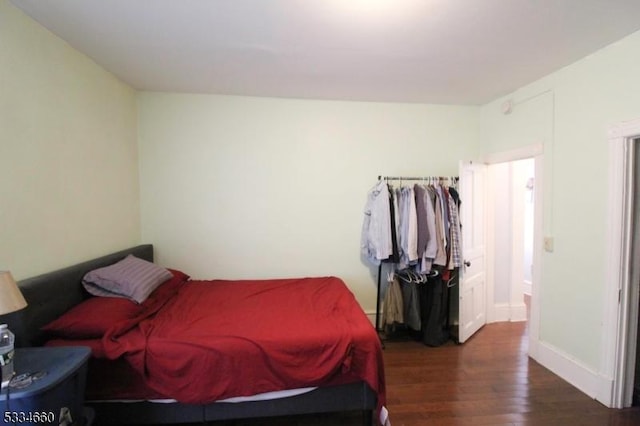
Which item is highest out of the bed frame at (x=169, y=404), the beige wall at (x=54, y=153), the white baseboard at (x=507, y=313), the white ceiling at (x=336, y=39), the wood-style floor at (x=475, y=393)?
the white ceiling at (x=336, y=39)

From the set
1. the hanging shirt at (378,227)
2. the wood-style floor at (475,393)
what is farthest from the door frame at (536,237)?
the hanging shirt at (378,227)

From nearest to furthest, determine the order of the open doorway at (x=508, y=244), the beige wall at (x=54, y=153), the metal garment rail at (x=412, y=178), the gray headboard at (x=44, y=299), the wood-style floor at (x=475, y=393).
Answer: the gray headboard at (x=44, y=299) < the beige wall at (x=54, y=153) < the wood-style floor at (x=475, y=393) < the metal garment rail at (x=412, y=178) < the open doorway at (x=508, y=244)

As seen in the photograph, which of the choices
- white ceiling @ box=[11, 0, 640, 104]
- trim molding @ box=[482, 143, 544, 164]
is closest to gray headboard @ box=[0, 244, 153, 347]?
white ceiling @ box=[11, 0, 640, 104]

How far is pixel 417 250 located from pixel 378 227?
0.43 metres

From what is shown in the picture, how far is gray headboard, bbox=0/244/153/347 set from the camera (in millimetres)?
1511

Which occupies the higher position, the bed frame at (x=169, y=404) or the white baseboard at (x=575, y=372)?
the bed frame at (x=169, y=404)

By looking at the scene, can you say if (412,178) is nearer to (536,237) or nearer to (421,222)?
(421,222)

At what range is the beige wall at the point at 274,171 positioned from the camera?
304 centimetres

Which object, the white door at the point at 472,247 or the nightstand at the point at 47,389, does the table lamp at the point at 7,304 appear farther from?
the white door at the point at 472,247

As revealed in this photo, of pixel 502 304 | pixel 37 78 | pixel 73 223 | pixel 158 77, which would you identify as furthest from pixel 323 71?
pixel 502 304

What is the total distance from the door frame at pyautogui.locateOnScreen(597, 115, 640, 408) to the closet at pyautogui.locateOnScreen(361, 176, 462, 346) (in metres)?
1.10

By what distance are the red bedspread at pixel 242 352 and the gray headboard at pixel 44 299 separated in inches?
14.4

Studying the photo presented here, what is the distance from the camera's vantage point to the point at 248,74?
2.51 metres

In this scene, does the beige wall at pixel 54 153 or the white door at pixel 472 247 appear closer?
the beige wall at pixel 54 153
